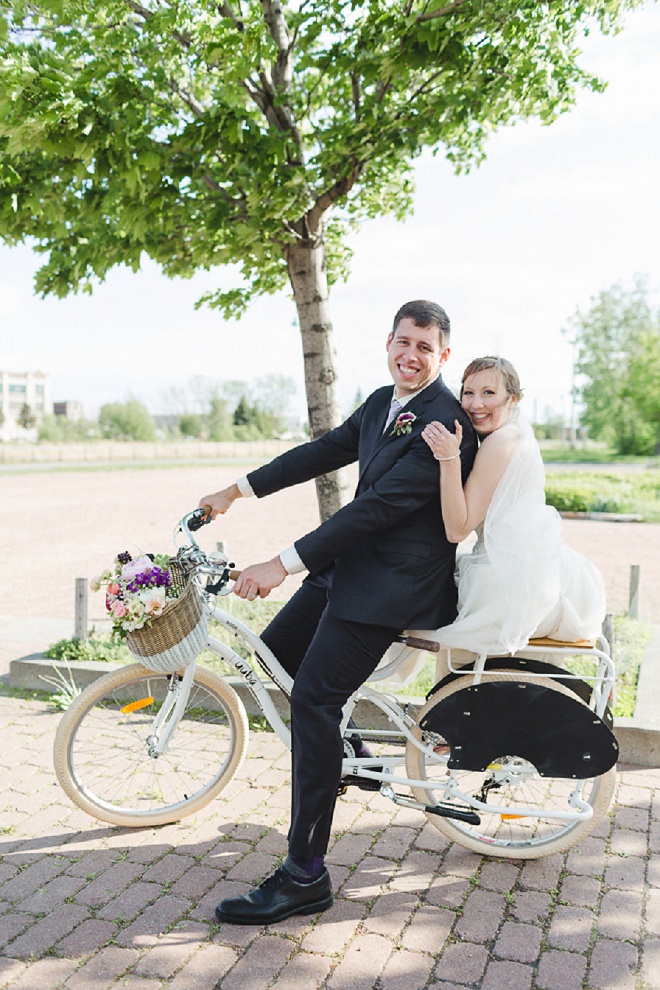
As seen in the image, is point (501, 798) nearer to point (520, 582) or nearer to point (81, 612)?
point (520, 582)

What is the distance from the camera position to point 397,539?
3133mm

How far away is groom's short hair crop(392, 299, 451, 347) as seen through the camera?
123 inches

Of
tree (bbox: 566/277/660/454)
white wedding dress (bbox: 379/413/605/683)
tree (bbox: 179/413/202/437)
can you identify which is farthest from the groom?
tree (bbox: 179/413/202/437)

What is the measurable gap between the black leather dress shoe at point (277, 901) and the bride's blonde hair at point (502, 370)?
1.92 m

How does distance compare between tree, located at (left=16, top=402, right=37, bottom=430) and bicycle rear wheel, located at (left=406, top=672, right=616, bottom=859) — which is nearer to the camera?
bicycle rear wheel, located at (left=406, top=672, right=616, bottom=859)

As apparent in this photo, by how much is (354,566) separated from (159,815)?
1.50 meters

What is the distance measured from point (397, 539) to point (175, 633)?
36.4 inches

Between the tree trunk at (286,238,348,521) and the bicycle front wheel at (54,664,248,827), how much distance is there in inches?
98.2

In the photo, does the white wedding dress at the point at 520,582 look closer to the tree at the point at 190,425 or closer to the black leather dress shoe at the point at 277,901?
the black leather dress shoe at the point at 277,901

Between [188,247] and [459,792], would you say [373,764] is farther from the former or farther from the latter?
[188,247]

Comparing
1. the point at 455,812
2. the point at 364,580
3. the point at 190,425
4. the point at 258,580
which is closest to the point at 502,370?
the point at 364,580

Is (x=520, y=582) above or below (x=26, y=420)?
below

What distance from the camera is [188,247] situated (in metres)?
6.30

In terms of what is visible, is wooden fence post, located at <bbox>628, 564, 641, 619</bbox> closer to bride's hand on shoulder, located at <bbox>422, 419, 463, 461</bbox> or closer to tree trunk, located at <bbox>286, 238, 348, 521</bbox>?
tree trunk, located at <bbox>286, 238, 348, 521</bbox>
